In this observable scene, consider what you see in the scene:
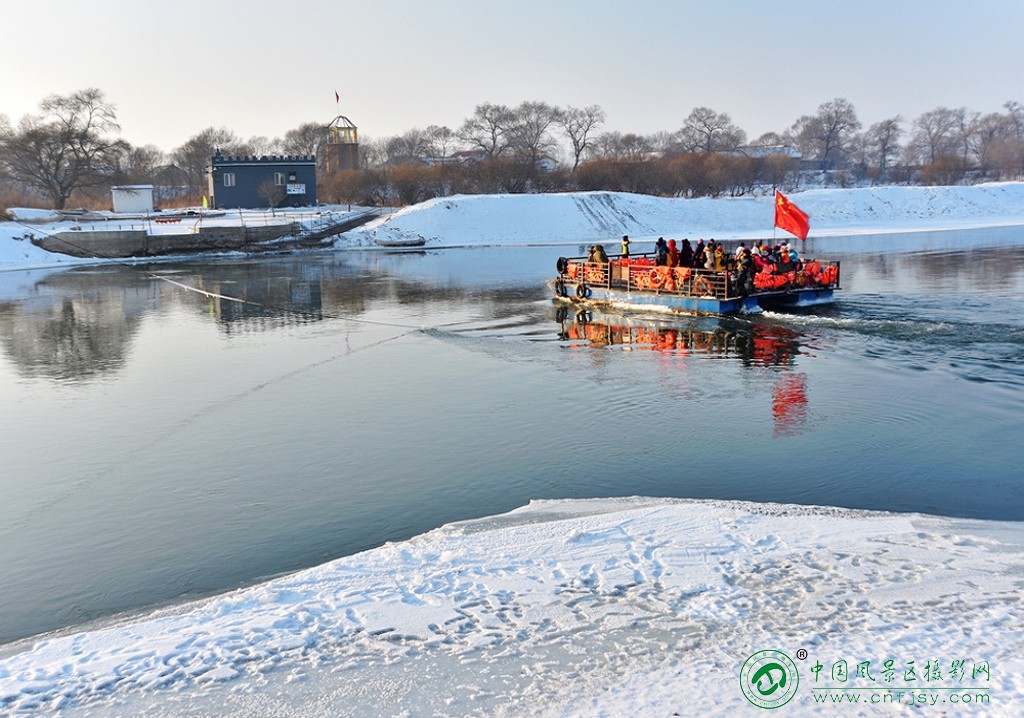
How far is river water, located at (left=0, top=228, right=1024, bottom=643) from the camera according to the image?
355 inches

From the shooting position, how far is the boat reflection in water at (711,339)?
14852 mm

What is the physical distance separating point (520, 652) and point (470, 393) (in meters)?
8.89

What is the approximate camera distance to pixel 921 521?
852 centimetres

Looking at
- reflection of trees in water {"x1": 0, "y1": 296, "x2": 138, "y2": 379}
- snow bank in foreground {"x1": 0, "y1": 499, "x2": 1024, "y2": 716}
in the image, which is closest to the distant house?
reflection of trees in water {"x1": 0, "y1": 296, "x2": 138, "y2": 379}

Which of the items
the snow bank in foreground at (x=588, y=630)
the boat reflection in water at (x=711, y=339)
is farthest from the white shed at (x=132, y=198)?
the snow bank in foreground at (x=588, y=630)

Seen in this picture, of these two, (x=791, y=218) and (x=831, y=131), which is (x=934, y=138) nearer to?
(x=831, y=131)

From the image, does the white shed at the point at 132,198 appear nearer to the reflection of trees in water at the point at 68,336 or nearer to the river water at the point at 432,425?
the reflection of trees in water at the point at 68,336

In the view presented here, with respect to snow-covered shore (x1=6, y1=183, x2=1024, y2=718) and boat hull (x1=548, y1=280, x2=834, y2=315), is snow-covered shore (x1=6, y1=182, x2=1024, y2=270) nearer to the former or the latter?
boat hull (x1=548, y1=280, x2=834, y2=315)

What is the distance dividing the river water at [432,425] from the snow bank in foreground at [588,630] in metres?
1.00

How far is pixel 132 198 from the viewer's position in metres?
74.2

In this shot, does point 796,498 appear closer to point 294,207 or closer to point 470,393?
point 470,393

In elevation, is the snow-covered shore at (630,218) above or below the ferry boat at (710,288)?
above

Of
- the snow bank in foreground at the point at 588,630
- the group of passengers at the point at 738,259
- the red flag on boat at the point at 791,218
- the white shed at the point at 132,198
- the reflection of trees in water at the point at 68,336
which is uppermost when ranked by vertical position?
the white shed at the point at 132,198

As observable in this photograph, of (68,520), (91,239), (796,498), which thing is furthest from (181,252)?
(796,498)
